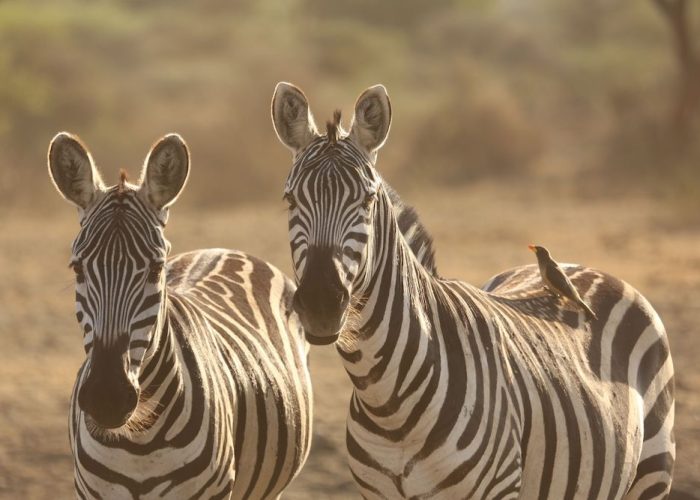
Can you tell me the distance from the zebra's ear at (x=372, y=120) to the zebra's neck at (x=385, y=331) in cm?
21

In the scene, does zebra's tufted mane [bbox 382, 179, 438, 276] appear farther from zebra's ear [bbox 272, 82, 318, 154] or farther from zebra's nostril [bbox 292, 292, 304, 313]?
zebra's nostril [bbox 292, 292, 304, 313]

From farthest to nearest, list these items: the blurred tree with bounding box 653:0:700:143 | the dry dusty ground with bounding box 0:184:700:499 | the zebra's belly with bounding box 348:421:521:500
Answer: the blurred tree with bounding box 653:0:700:143, the dry dusty ground with bounding box 0:184:700:499, the zebra's belly with bounding box 348:421:521:500

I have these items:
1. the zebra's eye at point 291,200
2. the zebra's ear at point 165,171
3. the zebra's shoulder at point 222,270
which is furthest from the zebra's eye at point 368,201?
the zebra's shoulder at point 222,270

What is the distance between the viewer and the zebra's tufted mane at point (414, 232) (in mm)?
4449

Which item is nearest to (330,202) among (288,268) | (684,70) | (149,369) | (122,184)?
(122,184)

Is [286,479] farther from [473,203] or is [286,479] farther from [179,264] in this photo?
[473,203]

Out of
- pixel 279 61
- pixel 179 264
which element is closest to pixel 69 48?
pixel 279 61

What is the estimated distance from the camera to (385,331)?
4160mm

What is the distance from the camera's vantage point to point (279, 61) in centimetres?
2634

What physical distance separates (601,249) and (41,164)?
33.3 feet

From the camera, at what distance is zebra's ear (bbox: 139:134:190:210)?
421cm

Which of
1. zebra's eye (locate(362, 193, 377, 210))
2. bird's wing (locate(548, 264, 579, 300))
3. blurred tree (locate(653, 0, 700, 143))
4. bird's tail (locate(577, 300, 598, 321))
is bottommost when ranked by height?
bird's tail (locate(577, 300, 598, 321))

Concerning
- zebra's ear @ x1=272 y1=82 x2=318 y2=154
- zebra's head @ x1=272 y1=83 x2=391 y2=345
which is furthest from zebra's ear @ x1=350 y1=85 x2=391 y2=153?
zebra's ear @ x1=272 y1=82 x2=318 y2=154

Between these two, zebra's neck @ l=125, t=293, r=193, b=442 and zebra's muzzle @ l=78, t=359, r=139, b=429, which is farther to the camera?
zebra's neck @ l=125, t=293, r=193, b=442
